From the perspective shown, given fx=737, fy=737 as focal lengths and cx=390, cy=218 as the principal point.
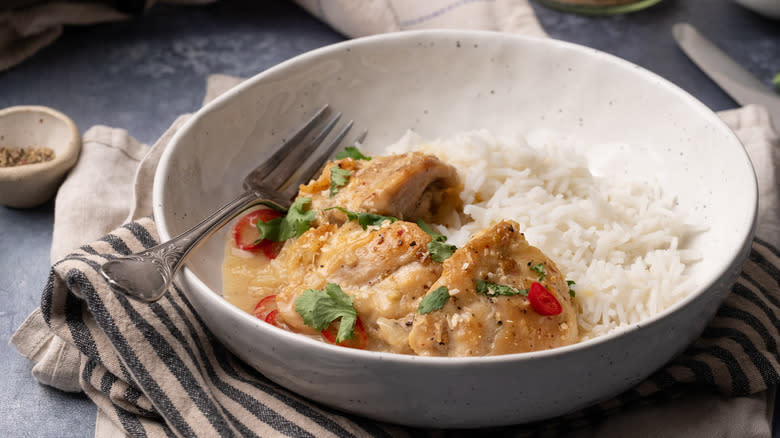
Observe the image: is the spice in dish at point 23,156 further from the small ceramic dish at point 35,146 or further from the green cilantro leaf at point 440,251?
the green cilantro leaf at point 440,251

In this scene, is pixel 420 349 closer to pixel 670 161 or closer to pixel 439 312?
pixel 439 312

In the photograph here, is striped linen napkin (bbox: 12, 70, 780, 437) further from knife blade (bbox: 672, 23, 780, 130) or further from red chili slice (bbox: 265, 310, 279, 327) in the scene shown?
knife blade (bbox: 672, 23, 780, 130)

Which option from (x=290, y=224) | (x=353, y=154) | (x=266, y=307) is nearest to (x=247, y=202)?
(x=290, y=224)

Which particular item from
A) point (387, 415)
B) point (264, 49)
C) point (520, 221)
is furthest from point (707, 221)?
point (264, 49)

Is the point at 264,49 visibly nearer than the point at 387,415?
No

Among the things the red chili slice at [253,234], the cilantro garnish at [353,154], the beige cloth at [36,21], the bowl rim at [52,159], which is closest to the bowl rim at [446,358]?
the red chili slice at [253,234]

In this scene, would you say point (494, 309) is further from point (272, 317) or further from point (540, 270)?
point (272, 317)
